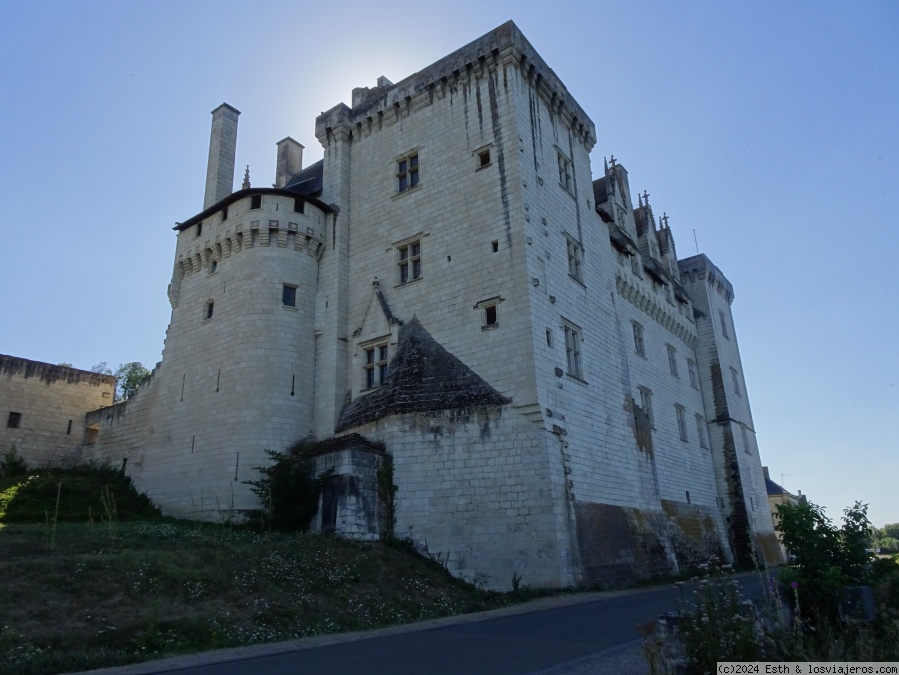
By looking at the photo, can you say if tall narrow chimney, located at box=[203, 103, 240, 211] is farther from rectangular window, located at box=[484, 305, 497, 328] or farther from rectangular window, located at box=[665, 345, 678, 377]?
rectangular window, located at box=[665, 345, 678, 377]

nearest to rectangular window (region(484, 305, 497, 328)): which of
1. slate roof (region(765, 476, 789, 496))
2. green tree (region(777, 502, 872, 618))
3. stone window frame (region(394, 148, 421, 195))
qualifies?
stone window frame (region(394, 148, 421, 195))

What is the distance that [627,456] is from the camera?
2202 centimetres

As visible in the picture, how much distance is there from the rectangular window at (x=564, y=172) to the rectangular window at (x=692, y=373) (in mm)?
14400

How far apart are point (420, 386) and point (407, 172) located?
27.9ft

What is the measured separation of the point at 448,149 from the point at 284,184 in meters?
11.6

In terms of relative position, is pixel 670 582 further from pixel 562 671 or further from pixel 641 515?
pixel 562 671

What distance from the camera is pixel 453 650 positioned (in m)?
8.56

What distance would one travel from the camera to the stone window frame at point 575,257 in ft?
74.0

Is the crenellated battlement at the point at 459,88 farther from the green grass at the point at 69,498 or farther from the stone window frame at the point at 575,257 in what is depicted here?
the green grass at the point at 69,498

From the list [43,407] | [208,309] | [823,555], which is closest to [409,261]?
[208,309]

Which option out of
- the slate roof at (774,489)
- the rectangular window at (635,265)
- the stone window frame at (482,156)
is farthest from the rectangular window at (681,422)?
the slate roof at (774,489)

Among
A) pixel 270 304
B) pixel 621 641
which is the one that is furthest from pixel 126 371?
pixel 621 641

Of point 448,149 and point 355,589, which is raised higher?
point 448,149

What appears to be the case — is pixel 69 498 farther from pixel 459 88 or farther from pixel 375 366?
pixel 459 88
